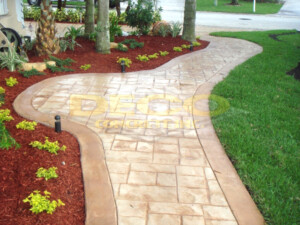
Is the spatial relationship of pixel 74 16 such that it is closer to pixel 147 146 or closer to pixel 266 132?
pixel 147 146

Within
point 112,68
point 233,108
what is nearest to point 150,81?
point 112,68

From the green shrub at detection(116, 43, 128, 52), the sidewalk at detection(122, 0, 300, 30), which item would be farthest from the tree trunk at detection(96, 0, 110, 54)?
the sidewalk at detection(122, 0, 300, 30)

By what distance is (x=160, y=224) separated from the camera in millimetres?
3574

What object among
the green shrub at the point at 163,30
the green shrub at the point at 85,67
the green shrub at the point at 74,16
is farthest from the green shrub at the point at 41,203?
the green shrub at the point at 74,16

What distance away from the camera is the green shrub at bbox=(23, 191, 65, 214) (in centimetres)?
345

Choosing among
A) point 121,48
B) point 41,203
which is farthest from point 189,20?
point 41,203

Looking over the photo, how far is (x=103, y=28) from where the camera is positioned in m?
9.91

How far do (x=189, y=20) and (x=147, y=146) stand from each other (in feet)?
27.4

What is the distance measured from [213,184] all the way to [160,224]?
1.03m

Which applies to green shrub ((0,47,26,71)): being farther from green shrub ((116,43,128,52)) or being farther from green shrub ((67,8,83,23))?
green shrub ((67,8,83,23))

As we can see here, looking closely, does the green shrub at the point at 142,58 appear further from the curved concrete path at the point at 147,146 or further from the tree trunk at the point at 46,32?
the tree trunk at the point at 46,32

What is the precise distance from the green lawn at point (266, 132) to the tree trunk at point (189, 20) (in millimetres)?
3261

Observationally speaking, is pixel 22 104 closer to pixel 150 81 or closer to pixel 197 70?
pixel 150 81

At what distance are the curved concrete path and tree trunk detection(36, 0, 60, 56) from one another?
5.63 feet
